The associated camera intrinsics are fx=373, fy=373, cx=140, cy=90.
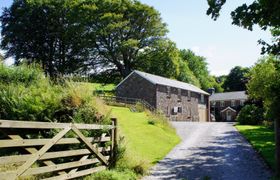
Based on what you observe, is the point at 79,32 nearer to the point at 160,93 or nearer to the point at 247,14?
the point at 160,93

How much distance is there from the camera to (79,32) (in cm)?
6081

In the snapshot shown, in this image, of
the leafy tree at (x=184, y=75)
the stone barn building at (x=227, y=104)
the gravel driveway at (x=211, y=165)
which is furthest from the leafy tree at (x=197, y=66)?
the gravel driveway at (x=211, y=165)

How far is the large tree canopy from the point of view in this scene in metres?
60.4

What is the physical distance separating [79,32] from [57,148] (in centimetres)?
5114

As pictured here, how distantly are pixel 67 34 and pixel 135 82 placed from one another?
49.6 feet

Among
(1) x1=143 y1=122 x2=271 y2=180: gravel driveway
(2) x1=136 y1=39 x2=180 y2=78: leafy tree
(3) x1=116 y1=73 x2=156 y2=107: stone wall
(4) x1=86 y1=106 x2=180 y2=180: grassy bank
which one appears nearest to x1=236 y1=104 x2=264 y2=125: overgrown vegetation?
(3) x1=116 y1=73 x2=156 y2=107: stone wall

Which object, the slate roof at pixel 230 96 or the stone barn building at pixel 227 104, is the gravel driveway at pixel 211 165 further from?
the slate roof at pixel 230 96

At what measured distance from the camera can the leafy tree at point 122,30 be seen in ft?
199

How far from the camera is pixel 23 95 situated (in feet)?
42.9

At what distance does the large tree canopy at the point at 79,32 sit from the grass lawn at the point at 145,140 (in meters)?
29.2

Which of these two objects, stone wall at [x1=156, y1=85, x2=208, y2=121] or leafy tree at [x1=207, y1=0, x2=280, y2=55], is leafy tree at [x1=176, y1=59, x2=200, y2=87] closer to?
stone wall at [x1=156, y1=85, x2=208, y2=121]

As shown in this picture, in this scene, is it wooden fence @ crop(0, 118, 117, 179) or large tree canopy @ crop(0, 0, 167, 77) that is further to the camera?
large tree canopy @ crop(0, 0, 167, 77)

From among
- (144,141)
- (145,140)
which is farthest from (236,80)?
(144,141)

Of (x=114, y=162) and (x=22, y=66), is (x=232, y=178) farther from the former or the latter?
(x=22, y=66)
